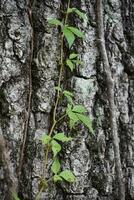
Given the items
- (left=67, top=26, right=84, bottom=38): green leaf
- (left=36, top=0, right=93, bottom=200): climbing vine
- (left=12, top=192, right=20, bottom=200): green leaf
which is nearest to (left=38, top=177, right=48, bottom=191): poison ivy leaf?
(left=36, top=0, right=93, bottom=200): climbing vine

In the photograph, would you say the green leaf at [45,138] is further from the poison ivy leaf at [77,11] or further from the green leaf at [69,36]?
the poison ivy leaf at [77,11]

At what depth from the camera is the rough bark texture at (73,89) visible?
1345mm

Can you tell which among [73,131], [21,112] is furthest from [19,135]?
[73,131]

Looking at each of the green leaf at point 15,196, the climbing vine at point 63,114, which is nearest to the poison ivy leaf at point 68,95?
the climbing vine at point 63,114

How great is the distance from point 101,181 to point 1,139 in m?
0.42

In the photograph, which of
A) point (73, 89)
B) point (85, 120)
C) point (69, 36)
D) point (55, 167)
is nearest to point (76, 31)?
point (69, 36)

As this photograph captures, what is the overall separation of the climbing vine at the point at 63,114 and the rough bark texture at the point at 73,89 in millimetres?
23

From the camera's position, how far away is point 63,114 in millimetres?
1390

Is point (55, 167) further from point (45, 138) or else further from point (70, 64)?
point (70, 64)

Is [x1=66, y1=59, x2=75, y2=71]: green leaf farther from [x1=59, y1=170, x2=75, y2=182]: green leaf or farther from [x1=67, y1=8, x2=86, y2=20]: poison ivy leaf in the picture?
[x1=59, y1=170, x2=75, y2=182]: green leaf

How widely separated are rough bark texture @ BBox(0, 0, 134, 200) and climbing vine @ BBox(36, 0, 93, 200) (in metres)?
0.02

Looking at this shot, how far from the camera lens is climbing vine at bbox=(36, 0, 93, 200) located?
131 cm

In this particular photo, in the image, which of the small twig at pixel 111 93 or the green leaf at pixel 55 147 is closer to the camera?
the green leaf at pixel 55 147

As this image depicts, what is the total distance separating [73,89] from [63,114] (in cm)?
10
